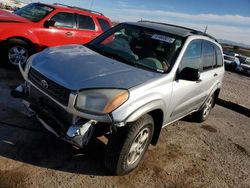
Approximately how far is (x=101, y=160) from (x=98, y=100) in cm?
112

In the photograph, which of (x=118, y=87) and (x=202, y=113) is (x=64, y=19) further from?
(x=118, y=87)

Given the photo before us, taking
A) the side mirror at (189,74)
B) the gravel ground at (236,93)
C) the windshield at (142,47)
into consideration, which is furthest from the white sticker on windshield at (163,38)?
the gravel ground at (236,93)

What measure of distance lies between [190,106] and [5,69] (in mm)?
4651

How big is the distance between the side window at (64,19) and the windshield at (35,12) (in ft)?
0.79

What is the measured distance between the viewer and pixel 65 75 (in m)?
3.44

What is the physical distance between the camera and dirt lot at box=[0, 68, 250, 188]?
3465mm

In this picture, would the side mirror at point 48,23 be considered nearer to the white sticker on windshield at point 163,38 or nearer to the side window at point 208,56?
the white sticker on windshield at point 163,38

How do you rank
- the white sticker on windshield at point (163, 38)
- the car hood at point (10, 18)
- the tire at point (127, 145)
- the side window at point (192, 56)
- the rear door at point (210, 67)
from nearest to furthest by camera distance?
1. the tire at point (127, 145)
2. the side window at point (192, 56)
3. the white sticker on windshield at point (163, 38)
4. the rear door at point (210, 67)
5. the car hood at point (10, 18)

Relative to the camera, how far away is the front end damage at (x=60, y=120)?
320 cm

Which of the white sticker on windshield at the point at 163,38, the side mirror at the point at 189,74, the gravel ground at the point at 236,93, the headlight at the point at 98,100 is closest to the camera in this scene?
the headlight at the point at 98,100

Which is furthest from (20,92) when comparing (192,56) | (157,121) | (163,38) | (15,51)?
(15,51)

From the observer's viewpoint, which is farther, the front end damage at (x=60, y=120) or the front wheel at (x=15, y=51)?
the front wheel at (x=15, y=51)

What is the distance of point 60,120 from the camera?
3395 mm

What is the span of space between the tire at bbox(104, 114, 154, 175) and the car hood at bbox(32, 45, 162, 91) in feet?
1.56
